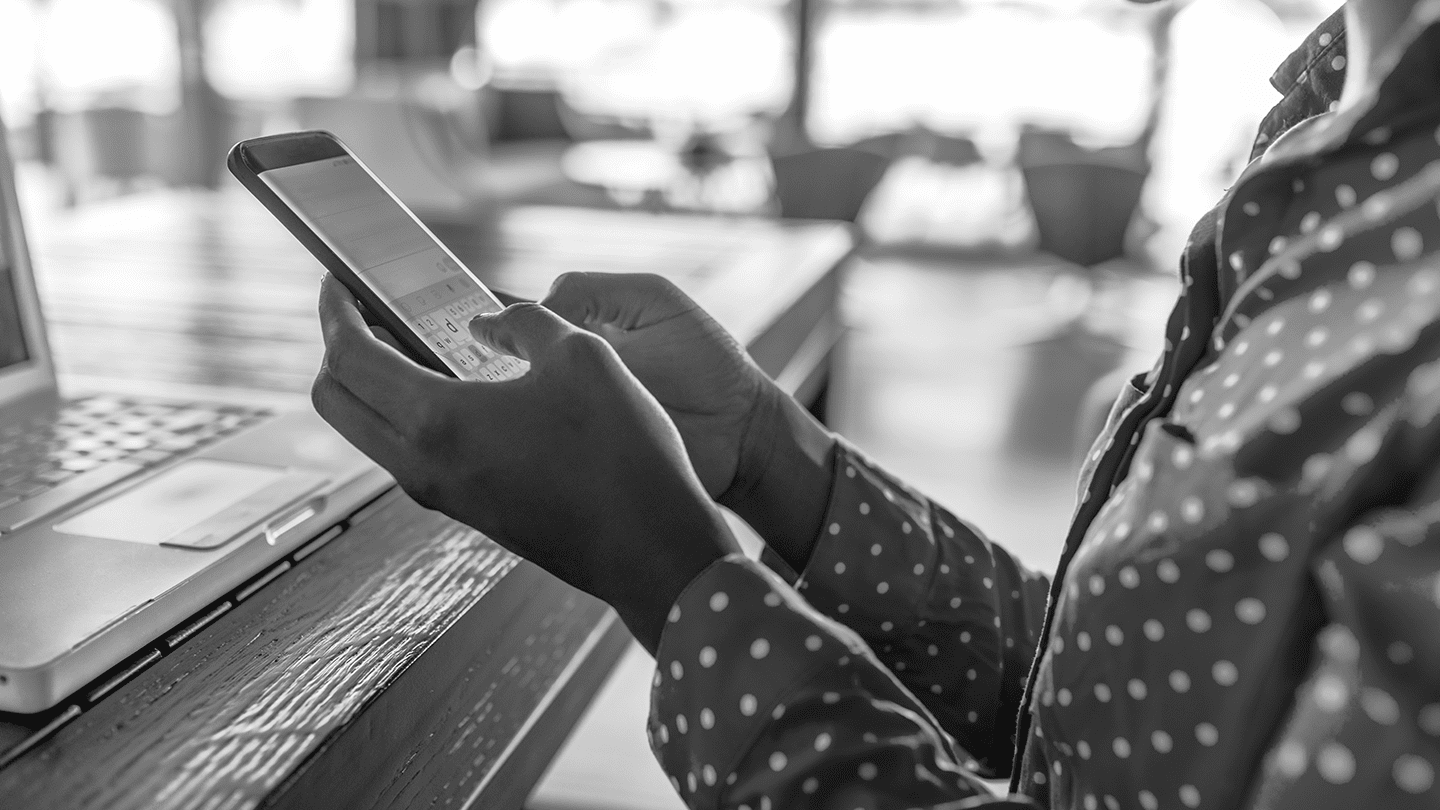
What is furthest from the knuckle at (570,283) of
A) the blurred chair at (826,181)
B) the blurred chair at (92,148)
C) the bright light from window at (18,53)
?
the blurred chair at (92,148)

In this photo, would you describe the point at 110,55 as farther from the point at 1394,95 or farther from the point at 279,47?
the point at 1394,95

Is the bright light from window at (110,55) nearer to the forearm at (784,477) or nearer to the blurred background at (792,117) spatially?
the blurred background at (792,117)

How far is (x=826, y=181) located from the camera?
14.0ft

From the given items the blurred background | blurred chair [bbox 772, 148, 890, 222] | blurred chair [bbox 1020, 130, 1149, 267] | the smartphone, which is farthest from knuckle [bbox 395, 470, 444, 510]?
blurred chair [bbox 1020, 130, 1149, 267]

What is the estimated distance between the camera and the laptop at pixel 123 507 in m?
0.52

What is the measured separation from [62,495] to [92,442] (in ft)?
0.37

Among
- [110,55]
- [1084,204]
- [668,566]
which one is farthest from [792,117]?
[668,566]

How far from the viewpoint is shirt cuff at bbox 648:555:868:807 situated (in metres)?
0.51

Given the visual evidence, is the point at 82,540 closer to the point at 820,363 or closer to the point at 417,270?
the point at 417,270

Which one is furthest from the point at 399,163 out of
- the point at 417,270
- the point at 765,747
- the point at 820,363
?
the point at 765,747

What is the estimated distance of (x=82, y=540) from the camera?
611 millimetres

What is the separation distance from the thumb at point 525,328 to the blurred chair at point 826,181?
3701 mm

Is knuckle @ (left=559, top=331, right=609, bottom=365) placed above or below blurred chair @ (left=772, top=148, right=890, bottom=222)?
above

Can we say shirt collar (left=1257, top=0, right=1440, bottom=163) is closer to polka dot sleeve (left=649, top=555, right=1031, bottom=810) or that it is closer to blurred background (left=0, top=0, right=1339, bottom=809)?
polka dot sleeve (left=649, top=555, right=1031, bottom=810)
